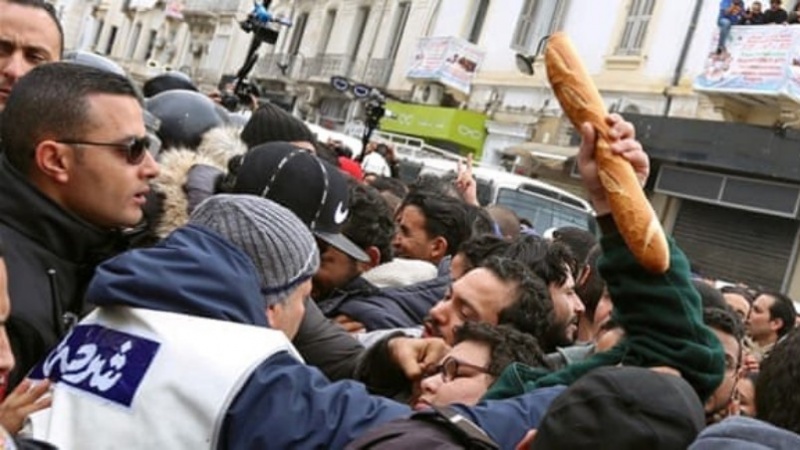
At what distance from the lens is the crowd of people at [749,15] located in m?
15.8

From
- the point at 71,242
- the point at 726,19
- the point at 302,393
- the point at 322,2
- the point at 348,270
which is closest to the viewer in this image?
the point at 302,393

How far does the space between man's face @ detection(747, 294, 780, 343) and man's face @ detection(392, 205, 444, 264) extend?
296 centimetres

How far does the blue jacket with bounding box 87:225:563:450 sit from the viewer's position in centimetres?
191

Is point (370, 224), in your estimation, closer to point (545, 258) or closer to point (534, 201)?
point (545, 258)

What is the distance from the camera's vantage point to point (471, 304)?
9.50 ft

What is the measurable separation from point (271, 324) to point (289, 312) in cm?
5

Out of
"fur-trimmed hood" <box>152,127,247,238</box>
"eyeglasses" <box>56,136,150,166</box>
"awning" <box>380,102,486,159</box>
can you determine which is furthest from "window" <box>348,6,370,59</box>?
"eyeglasses" <box>56,136,150,166</box>

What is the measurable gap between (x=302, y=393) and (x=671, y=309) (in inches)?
31.8

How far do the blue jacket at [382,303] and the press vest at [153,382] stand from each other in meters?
1.37

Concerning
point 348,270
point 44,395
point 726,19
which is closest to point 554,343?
point 348,270

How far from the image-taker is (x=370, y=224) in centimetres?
380

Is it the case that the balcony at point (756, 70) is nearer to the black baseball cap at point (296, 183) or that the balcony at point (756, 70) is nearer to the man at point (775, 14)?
the man at point (775, 14)

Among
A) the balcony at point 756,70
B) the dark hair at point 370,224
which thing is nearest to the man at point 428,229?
the dark hair at point 370,224

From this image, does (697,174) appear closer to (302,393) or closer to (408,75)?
(408,75)
